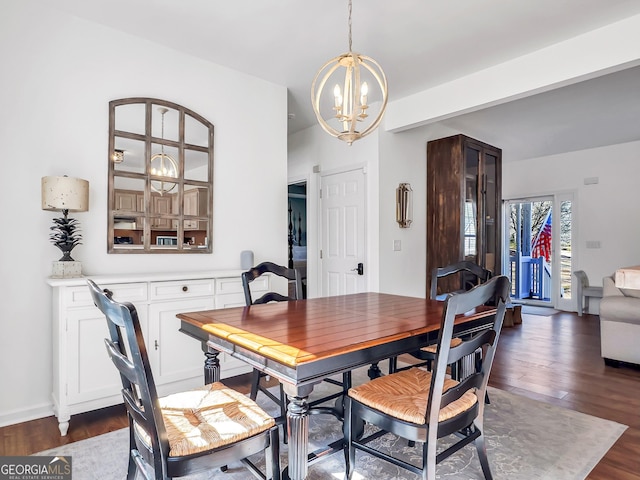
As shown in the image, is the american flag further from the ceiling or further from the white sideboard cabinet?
the white sideboard cabinet

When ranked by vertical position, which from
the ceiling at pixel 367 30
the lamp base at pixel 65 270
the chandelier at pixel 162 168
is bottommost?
the lamp base at pixel 65 270

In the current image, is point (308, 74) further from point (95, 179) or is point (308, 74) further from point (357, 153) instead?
point (95, 179)

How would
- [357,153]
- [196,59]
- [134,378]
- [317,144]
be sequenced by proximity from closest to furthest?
1. [134,378]
2. [196,59]
3. [357,153]
4. [317,144]

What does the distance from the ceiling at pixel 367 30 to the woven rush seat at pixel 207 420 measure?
7.88ft

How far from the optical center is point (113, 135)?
2828 mm

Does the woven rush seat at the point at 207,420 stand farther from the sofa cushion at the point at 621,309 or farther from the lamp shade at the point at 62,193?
the sofa cushion at the point at 621,309

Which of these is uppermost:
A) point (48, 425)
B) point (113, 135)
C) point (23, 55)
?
point (23, 55)

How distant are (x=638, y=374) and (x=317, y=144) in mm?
4102

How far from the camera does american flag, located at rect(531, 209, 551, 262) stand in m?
7.24

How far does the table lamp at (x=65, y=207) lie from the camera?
94.0 inches

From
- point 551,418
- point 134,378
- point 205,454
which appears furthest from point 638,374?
point 134,378

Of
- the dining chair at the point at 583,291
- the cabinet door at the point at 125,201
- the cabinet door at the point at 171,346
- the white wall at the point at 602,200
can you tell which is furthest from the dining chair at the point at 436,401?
the white wall at the point at 602,200

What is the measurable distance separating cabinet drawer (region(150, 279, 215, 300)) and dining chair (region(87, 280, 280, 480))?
1.21 meters

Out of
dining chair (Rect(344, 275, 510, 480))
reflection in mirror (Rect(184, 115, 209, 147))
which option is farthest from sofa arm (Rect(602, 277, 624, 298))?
reflection in mirror (Rect(184, 115, 209, 147))
